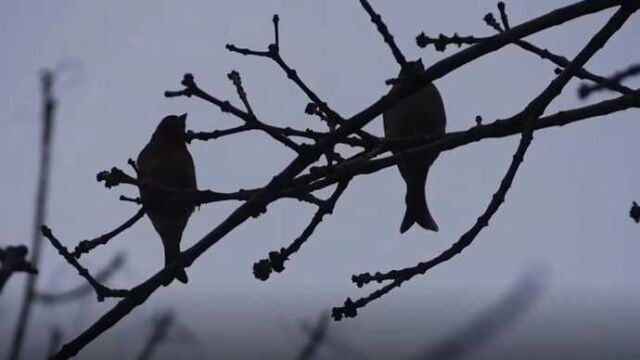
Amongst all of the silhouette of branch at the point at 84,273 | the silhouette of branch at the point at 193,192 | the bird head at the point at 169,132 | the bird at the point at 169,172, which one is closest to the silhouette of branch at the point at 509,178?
the silhouette of branch at the point at 193,192

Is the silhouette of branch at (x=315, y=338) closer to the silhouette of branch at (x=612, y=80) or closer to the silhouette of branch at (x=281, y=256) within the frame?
the silhouette of branch at (x=281, y=256)

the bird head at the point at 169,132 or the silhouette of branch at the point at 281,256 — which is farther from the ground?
the bird head at the point at 169,132

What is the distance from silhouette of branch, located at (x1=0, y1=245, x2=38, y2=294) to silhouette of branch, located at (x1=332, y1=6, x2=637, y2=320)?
1.48m

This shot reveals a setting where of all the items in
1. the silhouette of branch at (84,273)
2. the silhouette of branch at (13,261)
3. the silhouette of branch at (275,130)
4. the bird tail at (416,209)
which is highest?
the bird tail at (416,209)

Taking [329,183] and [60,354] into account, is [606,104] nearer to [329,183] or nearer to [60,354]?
[329,183]

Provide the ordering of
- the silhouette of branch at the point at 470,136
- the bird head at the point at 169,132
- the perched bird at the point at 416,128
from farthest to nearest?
the bird head at the point at 169,132 → the perched bird at the point at 416,128 → the silhouette of branch at the point at 470,136

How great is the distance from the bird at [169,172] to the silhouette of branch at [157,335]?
54.4 inches

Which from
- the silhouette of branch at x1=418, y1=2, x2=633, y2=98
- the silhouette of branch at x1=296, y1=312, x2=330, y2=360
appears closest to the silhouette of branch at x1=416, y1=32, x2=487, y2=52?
the silhouette of branch at x1=418, y1=2, x2=633, y2=98

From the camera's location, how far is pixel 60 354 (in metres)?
2.95

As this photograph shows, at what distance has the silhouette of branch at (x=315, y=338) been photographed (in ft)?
9.13

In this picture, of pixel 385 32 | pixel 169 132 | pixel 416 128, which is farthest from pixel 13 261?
pixel 169 132

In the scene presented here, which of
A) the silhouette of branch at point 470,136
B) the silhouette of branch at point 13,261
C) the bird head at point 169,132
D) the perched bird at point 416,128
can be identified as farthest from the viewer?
the bird head at point 169,132

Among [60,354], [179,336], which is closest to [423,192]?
[179,336]

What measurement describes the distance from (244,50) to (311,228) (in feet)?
2.05
